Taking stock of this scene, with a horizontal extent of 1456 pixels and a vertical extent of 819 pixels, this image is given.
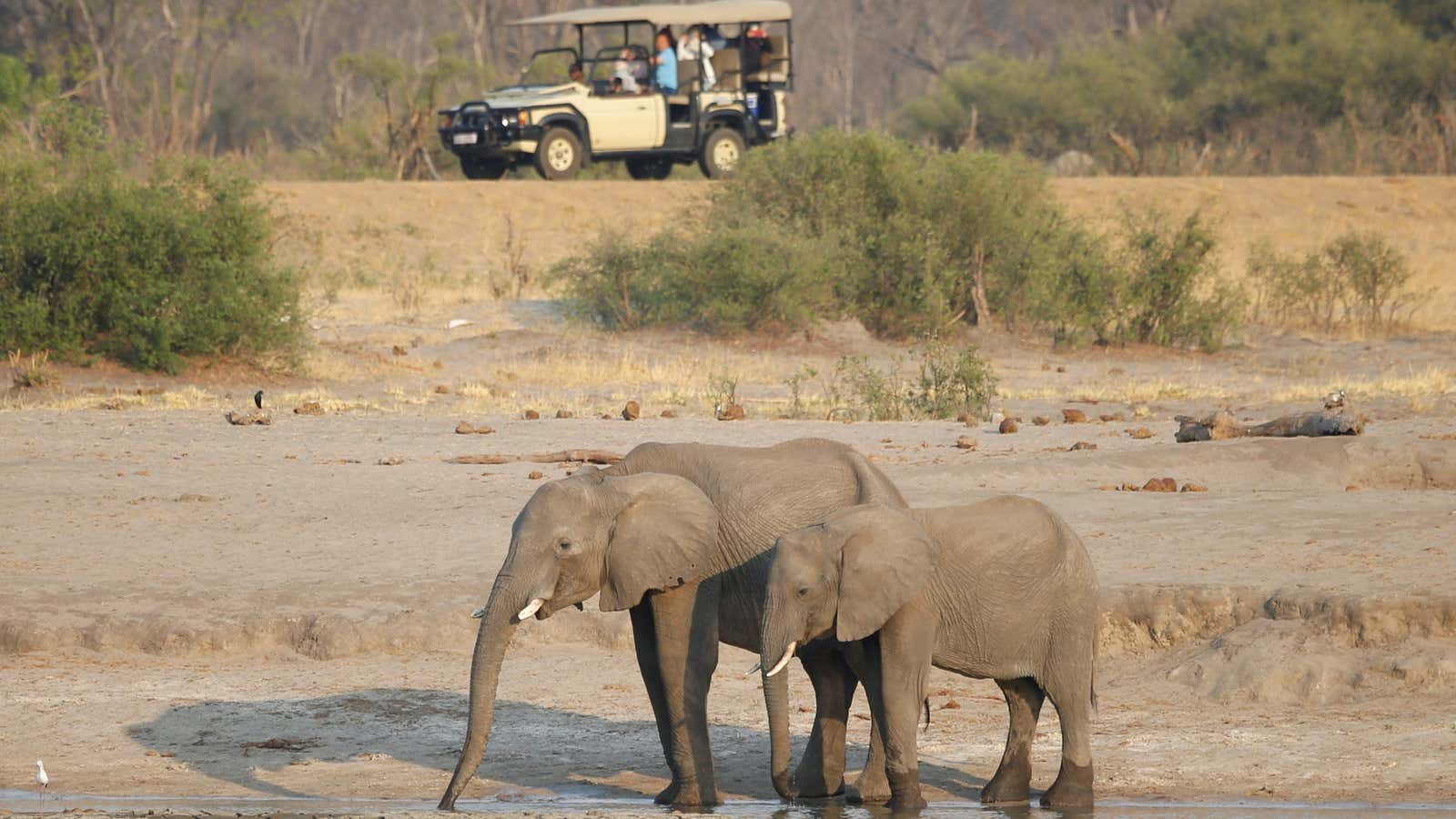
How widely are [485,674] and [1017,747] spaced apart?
207cm

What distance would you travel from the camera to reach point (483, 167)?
30859 millimetres

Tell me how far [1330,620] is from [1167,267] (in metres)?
13.1

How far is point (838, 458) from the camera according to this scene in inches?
295

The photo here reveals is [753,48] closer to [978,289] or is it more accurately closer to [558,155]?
[558,155]

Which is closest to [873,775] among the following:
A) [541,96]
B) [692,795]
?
[692,795]

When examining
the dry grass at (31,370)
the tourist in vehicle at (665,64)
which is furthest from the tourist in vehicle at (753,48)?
the dry grass at (31,370)

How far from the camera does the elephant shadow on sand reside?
797 centimetres

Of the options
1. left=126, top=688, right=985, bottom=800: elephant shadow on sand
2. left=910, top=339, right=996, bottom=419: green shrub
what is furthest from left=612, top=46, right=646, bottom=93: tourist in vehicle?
left=126, top=688, right=985, bottom=800: elephant shadow on sand

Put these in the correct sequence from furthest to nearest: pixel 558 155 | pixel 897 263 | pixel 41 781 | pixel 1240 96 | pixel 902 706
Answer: pixel 1240 96
pixel 558 155
pixel 897 263
pixel 41 781
pixel 902 706

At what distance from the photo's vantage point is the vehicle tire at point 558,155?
29.5 meters

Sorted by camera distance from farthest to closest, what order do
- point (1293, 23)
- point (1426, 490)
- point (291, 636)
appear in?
point (1293, 23), point (1426, 490), point (291, 636)

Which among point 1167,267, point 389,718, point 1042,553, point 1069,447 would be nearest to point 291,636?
point 389,718

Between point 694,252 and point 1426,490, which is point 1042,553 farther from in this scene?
point 694,252

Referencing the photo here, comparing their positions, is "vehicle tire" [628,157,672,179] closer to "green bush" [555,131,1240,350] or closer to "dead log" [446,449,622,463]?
"green bush" [555,131,1240,350]
